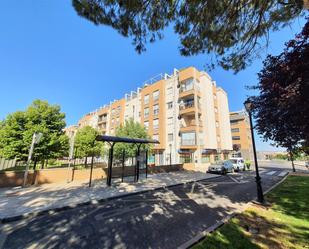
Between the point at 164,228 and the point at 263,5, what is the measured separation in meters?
7.90

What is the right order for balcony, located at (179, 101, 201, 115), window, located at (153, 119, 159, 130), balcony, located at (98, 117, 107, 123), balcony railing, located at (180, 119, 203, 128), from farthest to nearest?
balcony, located at (98, 117, 107, 123) → window, located at (153, 119, 159, 130) → balcony, located at (179, 101, 201, 115) → balcony railing, located at (180, 119, 203, 128)

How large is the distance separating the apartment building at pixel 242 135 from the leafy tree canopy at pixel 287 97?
4609 cm

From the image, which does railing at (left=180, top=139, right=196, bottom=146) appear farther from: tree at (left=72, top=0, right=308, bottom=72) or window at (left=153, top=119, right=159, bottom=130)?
tree at (left=72, top=0, right=308, bottom=72)

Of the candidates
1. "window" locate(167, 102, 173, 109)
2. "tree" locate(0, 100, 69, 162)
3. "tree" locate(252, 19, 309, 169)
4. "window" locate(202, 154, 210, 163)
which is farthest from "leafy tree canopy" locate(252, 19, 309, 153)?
"window" locate(167, 102, 173, 109)

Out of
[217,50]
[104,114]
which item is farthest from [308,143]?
[104,114]

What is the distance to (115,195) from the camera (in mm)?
8320

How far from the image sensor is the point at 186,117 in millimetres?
30266

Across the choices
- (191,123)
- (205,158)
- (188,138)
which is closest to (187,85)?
(191,123)

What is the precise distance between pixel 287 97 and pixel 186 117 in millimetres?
24205

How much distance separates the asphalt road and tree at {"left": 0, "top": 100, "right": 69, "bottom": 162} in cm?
967

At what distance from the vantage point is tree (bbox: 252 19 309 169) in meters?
5.07

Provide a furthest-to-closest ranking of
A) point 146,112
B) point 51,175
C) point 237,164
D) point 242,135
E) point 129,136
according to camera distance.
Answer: point 242,135, point 146,112, point 129,136, point 237,164, point 51,175

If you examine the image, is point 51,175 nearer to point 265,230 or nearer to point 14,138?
point 14,138

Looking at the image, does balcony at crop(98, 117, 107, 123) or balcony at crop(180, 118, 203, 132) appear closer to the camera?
balcony at crop(180, 118, 203, 132)
